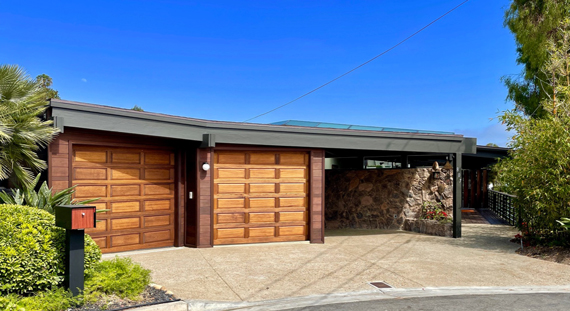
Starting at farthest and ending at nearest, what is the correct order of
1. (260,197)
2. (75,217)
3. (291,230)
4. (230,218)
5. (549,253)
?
(291,230)
(260,197)
(230,218)
(549,253)
(75,217)

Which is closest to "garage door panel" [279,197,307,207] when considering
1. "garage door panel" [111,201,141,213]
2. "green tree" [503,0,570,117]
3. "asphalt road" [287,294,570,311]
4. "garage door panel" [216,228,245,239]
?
"garage door panel" [216,228,245,239]

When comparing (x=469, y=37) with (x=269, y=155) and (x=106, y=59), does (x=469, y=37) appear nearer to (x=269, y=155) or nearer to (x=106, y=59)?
(x=269, y=155)

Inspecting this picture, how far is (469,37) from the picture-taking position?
19.2 meters

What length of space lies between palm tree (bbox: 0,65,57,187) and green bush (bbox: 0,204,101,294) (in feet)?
4.40

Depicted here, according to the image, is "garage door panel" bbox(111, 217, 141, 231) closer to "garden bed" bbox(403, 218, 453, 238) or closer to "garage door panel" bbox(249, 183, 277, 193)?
"garage door panel" bbox(249, 183, 277, 193)

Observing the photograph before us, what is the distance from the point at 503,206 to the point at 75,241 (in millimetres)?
16206

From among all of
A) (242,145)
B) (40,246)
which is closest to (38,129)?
(40,246)

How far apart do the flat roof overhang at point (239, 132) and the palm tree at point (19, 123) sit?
Answer: 1.21 ft

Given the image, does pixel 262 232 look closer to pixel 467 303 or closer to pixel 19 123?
pixel 467 303

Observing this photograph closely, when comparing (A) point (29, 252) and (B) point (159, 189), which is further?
(B) point (159, 189)

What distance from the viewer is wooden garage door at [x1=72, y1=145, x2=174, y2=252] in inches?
323

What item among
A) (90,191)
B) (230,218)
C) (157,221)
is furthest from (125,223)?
(230,218)

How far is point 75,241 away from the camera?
5.00 meters

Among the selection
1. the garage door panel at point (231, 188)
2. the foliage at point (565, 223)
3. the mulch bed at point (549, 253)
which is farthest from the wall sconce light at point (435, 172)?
the garage door panel at point (231, 188)
